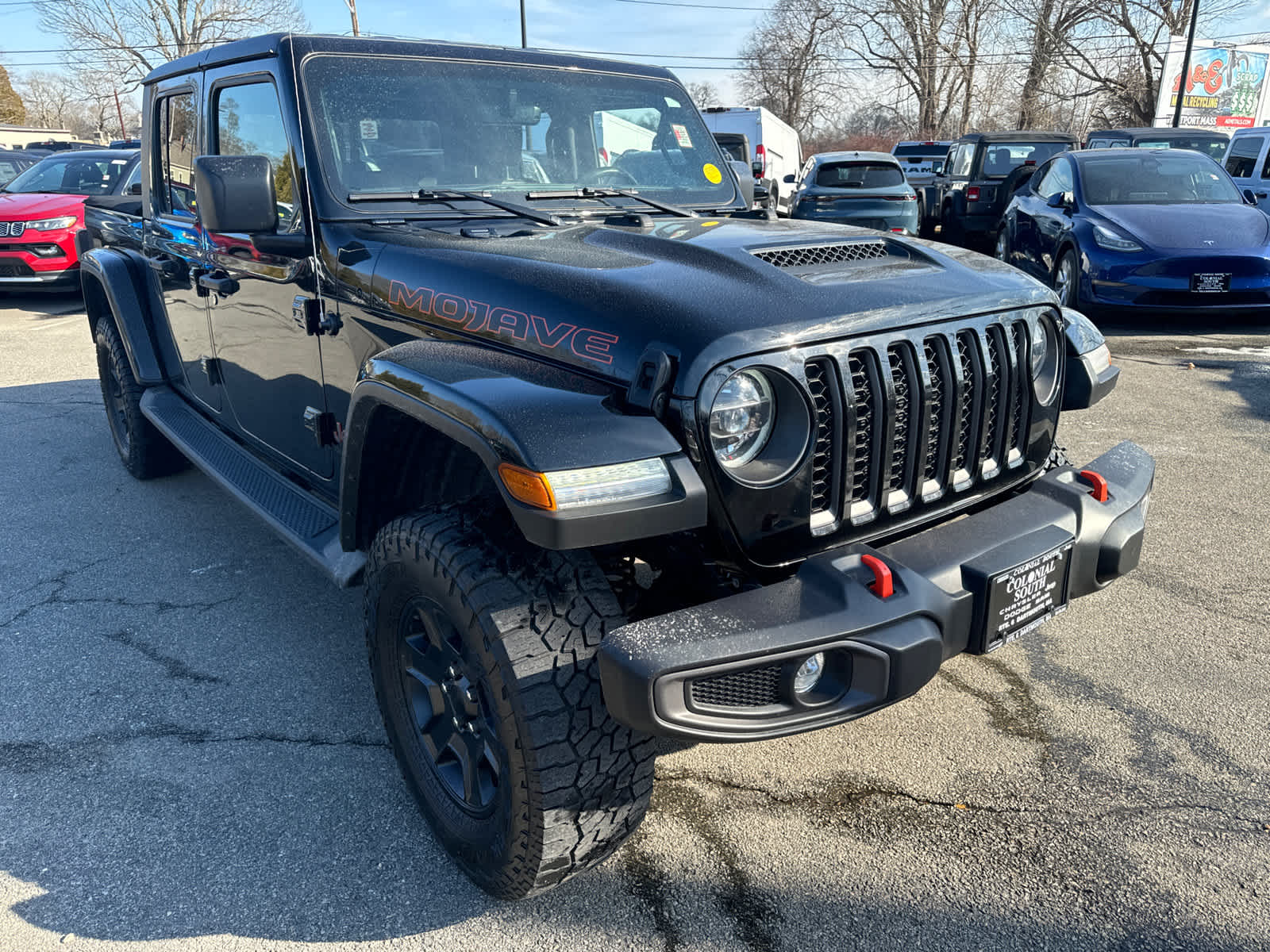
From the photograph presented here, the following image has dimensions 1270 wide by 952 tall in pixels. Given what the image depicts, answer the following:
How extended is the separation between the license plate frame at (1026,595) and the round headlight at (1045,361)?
21.7 inches

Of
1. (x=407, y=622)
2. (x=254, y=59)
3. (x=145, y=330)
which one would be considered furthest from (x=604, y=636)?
(x=145, y=330)

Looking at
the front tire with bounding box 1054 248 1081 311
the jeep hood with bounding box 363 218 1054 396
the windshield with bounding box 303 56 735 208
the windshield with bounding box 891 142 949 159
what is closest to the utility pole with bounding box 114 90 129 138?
the windshield with bounding box 891 142 949 159

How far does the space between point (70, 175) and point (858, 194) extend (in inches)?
375

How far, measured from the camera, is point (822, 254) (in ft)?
8.18

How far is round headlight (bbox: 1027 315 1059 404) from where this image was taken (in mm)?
2594

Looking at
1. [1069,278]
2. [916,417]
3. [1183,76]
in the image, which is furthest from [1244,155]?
[1183,76]

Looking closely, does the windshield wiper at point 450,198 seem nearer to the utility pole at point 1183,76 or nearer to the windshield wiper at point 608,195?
the windshield wiper at point 608,195

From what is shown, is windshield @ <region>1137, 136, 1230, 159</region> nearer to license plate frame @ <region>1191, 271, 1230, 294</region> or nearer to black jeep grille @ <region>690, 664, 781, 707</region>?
license plate frame @ <region>1191, 271, 1230, 294</region>

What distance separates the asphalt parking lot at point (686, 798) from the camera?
216cm

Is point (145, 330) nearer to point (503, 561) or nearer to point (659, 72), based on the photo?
point (659, 72)

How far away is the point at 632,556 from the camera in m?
2.26

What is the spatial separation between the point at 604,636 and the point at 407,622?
65cm

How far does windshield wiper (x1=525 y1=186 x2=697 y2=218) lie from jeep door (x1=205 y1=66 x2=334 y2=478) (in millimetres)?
775

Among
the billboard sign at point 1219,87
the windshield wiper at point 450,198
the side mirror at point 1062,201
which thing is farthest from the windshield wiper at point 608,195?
the billboard sign at point 1219,87
